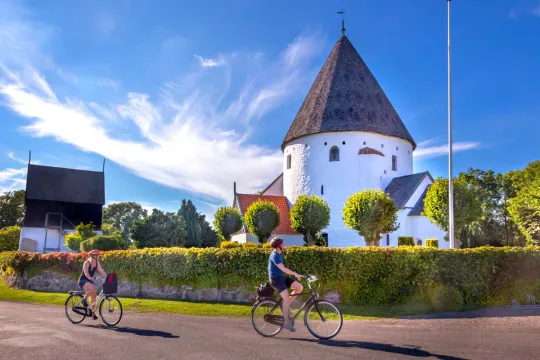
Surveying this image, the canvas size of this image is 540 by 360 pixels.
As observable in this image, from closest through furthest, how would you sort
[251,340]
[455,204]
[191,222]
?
[251,340] < [455,204] < [191,222]

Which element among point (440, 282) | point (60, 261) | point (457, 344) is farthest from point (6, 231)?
point (457, 344)

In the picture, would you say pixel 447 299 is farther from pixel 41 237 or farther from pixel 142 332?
pixel 41 237

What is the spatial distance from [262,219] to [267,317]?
30672 mm

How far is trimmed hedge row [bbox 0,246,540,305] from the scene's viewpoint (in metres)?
16.0

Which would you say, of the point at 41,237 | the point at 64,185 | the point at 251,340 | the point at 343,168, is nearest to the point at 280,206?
the point at 343,168

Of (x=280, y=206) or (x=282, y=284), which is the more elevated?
(x=280, y=206)

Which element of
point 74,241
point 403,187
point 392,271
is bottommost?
point 392,271

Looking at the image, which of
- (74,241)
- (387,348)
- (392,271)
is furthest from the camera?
(74,241)

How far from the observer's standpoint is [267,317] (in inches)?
414

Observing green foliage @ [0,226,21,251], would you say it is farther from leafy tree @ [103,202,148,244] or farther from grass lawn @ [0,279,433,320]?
grass lawn @ [0,279,433,320]

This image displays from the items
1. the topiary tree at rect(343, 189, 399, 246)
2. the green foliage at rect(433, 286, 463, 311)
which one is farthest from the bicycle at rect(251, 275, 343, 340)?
the topiary tree at rect(343, 189, 399, 246)

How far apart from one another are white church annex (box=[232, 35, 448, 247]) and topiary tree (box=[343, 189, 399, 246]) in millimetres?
8873

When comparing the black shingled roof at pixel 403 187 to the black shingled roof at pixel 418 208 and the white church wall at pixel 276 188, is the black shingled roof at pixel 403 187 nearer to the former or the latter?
the black shingled roof at pixel 418 208

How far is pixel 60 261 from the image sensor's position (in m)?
22.9
